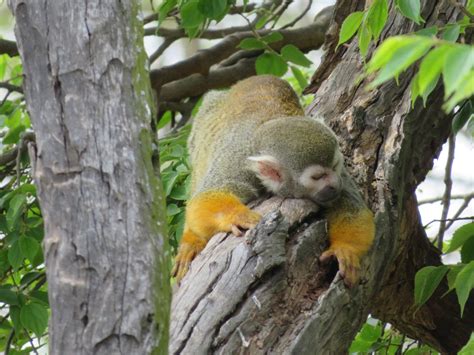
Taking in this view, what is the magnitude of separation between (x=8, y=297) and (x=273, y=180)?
156 centimetres

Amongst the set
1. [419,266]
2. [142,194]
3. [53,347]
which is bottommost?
[419,266]

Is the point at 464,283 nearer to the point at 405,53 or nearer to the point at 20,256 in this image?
the point at 405,53

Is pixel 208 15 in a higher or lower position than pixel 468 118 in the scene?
higher

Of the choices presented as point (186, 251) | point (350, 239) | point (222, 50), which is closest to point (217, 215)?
point (186, 251)

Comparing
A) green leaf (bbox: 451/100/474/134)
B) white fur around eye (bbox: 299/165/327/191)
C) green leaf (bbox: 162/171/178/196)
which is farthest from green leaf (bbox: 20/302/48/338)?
green leaf (bbox: 451/100/474/134)

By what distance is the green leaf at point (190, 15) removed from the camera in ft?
15.5

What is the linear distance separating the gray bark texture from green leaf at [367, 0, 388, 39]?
1.25m

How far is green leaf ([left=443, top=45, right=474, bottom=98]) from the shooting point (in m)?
1.76

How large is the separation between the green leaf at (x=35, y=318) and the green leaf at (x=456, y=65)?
303 cm

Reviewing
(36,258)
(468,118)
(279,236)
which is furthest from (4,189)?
(468,118)

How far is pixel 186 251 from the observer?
428 cm

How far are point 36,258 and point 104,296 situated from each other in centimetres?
267

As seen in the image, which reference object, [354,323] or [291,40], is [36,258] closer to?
[354,323]

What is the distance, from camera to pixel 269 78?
535 centimetres
